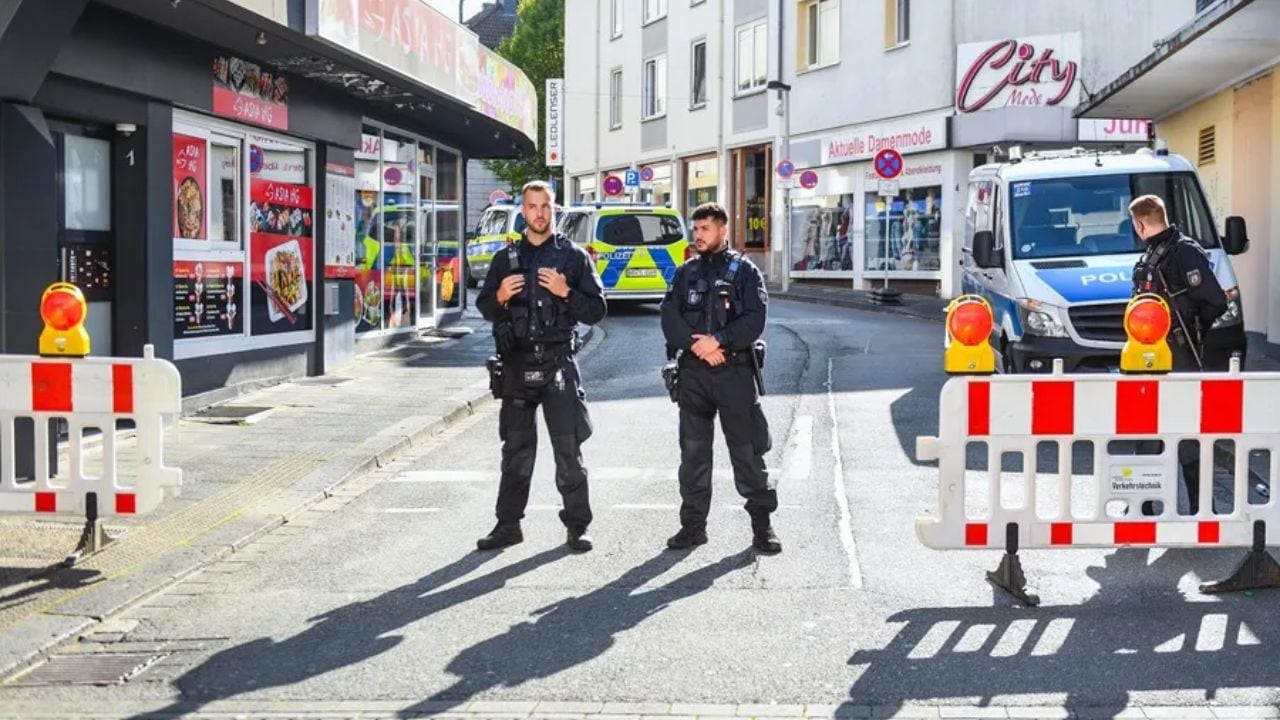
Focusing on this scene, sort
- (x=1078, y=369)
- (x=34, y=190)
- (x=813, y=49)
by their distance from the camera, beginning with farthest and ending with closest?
1. (x=813, y=49)
2. (x=1078, y=369)
3. (x=34, y=190)

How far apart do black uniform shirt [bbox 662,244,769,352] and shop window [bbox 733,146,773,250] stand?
116 ft

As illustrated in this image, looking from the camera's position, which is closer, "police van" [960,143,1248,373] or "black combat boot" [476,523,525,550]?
"black combat boot" [476,523,525,550]

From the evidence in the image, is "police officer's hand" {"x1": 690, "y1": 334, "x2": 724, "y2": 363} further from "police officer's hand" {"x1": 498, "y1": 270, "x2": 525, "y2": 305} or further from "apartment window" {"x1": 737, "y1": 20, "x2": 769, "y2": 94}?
"apartment window" {"x1": 737, "y1": 20, "x2": 769, "y2": 94}

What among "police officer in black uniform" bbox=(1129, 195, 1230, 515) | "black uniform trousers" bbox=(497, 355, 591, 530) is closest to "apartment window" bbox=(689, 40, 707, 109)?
"police officer in black uniform" bbox=(1129, 195, 1230, 515)

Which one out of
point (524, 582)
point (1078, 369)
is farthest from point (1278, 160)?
point (524, 582)

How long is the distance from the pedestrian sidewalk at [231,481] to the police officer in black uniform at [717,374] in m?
2.38

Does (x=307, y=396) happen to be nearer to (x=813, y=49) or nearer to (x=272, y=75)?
(x=272, y=75)

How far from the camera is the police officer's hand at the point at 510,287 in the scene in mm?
8234

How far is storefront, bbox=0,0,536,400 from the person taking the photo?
33.4 feet

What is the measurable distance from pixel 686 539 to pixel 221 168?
7.75 metres

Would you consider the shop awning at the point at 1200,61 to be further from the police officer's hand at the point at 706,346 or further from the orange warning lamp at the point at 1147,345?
the police officer's hand at the point at 706,346

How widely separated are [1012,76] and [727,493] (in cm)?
2473

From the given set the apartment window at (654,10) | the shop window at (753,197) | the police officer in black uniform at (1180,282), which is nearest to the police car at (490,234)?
the shop window at (753,197)

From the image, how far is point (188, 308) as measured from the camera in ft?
45.0
